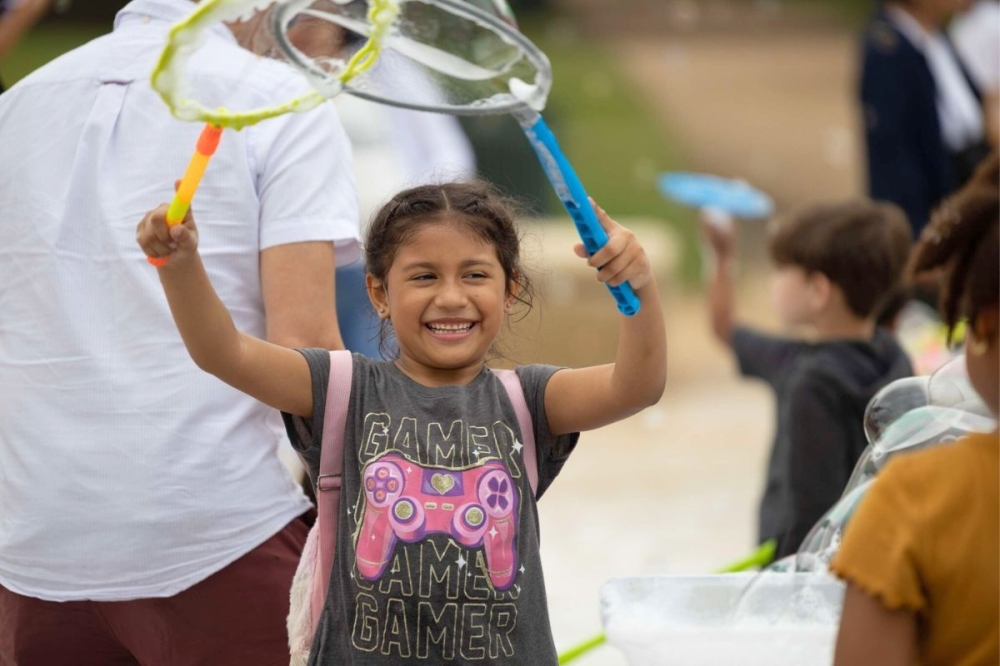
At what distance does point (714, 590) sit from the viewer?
7.32 feet

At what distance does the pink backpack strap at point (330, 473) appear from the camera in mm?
1872

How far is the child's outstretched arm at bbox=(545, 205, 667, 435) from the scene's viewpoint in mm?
1729

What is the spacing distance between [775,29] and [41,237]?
19.1 metres

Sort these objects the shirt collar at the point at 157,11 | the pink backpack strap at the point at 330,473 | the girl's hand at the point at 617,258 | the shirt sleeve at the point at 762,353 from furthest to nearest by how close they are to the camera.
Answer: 1. the shirt sleeve at the point at 762,353
2. the shirt collar at the point at 157,11
3. the pink backpack strap at the point at 330,473
4. the girl's hand at the point at 617,258

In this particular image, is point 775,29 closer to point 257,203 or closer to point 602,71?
point 602,71

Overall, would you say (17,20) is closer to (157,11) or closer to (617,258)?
(157,11)

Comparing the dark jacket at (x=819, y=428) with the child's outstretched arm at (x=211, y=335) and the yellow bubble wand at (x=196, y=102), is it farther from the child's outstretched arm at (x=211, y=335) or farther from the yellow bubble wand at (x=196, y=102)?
the yellow bubble wand at (x=196, y=102)

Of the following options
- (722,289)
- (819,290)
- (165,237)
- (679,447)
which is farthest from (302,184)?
(679,447)

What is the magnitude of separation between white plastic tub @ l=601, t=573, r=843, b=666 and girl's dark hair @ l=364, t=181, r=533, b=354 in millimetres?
497

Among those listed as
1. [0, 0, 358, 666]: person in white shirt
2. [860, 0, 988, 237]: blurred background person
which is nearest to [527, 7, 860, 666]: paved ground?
[0, 0, 358, 666]: person in white shirt

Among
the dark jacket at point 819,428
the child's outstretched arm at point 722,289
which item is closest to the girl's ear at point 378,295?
the dark jacket at point 819,428

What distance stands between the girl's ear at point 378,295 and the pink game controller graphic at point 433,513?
252 mm

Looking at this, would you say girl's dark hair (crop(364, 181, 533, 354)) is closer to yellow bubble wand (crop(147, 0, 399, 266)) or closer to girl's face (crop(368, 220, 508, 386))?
girl's face (crop(368, 220, 508, 386))

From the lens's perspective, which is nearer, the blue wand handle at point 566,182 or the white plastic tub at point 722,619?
the blue wand handle at point 566,182
